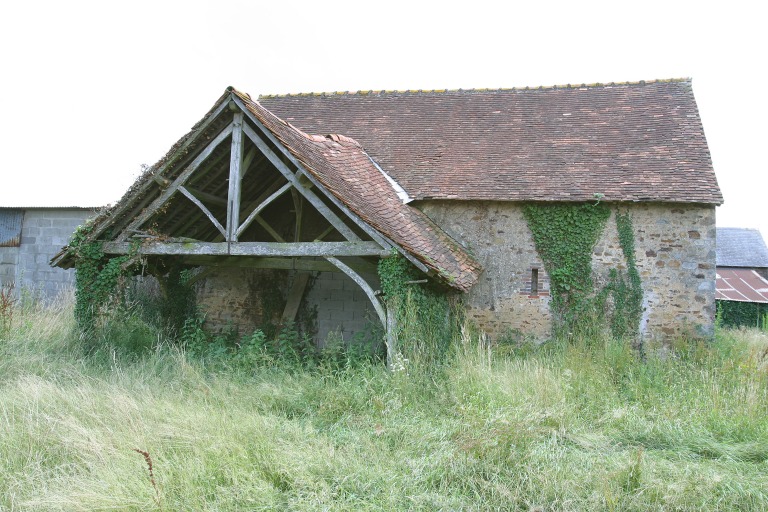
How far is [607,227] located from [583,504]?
703 centimetres

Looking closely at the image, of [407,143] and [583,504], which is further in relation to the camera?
[407,143]

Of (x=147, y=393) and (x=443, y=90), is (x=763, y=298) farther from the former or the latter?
(x=147, y=393)

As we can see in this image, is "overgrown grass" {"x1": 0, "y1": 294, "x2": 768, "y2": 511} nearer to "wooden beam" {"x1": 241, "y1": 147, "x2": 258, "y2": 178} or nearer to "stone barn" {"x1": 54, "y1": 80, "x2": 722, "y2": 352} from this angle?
"stone barn" {"x1": 54, "y1": 80, "x2": 722, "y2": 352}

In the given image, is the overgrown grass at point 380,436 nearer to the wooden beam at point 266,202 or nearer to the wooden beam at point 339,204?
the wooden beam at point 339,204

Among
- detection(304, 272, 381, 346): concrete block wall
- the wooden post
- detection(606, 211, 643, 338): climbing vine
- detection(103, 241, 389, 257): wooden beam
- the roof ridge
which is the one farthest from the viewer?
the roof ridge

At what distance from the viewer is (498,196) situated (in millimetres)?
10422

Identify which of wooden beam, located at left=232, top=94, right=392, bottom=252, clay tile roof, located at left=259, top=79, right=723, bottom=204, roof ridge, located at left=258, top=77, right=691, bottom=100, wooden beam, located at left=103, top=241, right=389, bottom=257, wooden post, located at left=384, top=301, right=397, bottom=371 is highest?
roof ridge, located at left=258, top=77, right=691, bottom=100

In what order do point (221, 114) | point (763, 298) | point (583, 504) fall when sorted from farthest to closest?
point (763, 298) → point (221, 114) → point (583, 504)

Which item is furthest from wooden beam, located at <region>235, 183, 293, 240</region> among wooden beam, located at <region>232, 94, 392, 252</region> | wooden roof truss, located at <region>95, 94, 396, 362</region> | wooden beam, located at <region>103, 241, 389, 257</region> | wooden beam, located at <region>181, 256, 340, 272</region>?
wooden beam, located at <region>181, 256, 340, 272</region>

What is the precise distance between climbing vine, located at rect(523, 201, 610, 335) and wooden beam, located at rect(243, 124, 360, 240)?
4266 millimetres

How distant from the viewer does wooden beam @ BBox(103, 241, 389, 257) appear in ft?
25.3

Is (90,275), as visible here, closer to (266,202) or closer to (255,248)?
(255,248)

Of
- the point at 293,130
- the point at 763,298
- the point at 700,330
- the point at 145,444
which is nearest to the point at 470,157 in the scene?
the point at 293,130

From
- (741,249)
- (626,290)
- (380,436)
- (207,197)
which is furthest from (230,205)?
(741,249)
